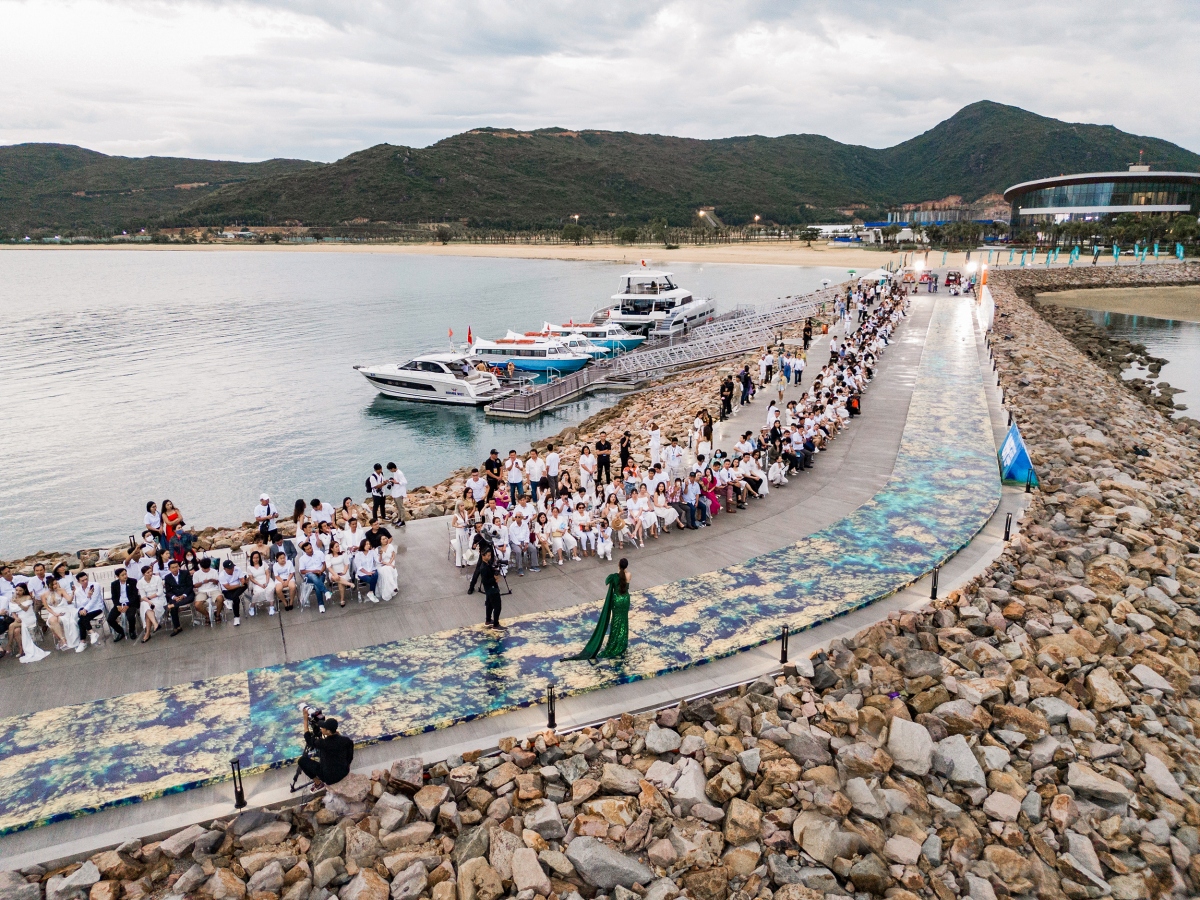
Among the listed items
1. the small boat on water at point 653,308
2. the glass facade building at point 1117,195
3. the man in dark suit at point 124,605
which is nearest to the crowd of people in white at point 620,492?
the man in dark suit at point 124,605

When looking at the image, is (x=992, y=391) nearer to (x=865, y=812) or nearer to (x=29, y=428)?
(x=865, y=812)

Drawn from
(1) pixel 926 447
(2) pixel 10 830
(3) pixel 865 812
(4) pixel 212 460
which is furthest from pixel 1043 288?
(2) pixel 10 830

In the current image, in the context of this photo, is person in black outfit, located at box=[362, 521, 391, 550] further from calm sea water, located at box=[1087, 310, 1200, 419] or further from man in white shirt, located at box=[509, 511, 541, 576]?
calm sea water, located at box=[1087, 310, 1200, 419]

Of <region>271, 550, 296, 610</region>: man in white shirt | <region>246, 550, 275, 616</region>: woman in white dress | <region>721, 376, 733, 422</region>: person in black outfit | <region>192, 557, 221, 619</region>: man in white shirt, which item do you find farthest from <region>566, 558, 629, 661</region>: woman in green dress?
<region>721, 376, 733, 422</region>: person in black outfit

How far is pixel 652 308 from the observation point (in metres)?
54.8

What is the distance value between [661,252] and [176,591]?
154 metres

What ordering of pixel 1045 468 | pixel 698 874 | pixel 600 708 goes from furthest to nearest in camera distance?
pixel 1045 468
pixel 600 708
pixel 698 874

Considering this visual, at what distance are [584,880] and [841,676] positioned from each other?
4.58 metres

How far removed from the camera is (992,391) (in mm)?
28406

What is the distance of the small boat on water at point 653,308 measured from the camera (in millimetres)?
53156

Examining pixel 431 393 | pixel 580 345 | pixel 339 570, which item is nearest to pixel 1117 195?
pixel 580 345

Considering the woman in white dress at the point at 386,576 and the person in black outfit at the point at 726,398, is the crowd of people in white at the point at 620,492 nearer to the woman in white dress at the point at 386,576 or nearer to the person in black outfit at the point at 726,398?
the woman in white dress at the point at 386,576

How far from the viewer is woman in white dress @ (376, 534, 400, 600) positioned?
12352 millimetres

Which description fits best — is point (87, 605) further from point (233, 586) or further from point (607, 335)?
point (607, 335)
